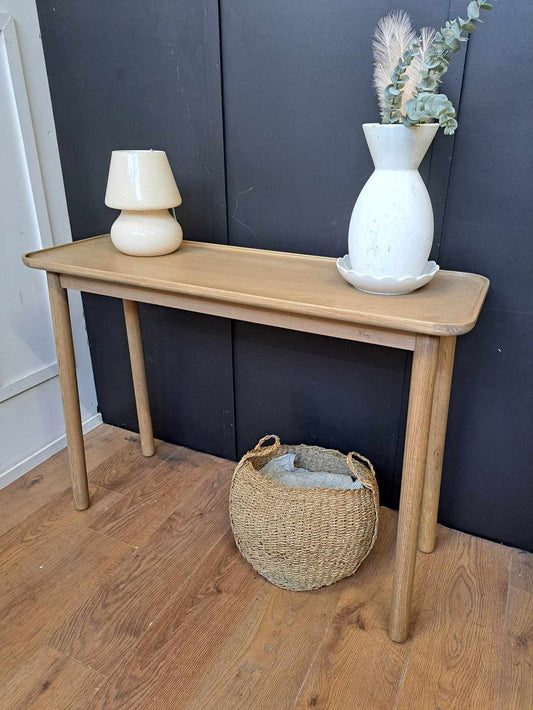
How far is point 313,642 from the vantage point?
1287mm

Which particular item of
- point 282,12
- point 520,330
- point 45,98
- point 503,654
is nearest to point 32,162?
point 45,98

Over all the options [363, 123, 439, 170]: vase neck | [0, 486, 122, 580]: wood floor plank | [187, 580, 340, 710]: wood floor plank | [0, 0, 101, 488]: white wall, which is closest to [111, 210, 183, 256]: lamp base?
[0, 0, 101, 488]: white wall

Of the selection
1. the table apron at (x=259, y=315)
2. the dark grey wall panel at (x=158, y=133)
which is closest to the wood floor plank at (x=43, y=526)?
the dark grey wall panel at (x=158, y=133)

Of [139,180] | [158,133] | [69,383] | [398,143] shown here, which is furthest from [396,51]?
[69,383]

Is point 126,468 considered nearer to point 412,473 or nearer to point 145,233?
point 145,233

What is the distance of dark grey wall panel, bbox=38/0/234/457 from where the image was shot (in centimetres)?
150

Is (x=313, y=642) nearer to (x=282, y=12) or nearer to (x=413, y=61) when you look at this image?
(x=413, y=61)

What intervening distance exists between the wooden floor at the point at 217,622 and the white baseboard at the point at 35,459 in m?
0.13

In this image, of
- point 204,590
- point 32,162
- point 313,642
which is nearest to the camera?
point 313,642

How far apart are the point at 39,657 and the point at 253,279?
1.03 m

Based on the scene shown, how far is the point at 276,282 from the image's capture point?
4.07 feet

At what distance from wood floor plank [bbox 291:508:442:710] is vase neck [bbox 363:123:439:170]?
3.50 ft

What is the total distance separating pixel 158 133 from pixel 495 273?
105 centimetres

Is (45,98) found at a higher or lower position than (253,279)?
higher
